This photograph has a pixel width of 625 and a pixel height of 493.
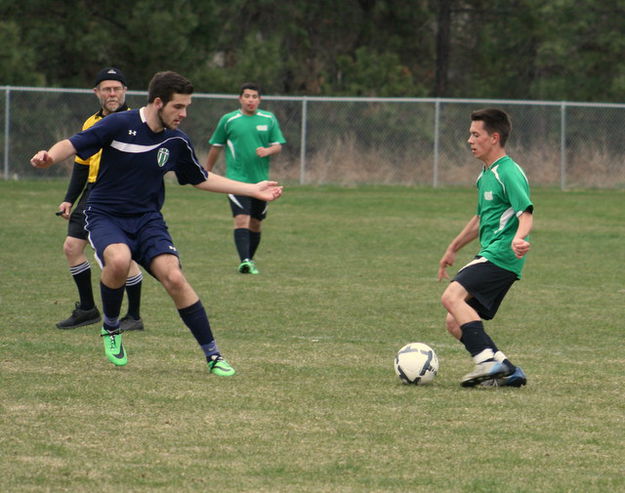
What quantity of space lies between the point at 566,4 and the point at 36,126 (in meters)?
13.7

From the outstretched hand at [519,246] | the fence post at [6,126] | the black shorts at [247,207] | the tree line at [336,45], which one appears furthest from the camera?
the tree line at [336,45]

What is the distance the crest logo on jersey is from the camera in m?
6.72

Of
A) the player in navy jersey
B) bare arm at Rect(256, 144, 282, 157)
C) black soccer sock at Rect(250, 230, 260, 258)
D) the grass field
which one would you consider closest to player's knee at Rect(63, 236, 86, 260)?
the grass field

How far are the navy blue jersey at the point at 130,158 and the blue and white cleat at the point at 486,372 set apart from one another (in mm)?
2071

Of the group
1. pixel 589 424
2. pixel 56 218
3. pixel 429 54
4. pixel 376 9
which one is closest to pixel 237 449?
pixel 589 424

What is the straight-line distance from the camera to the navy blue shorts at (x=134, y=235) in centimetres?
664

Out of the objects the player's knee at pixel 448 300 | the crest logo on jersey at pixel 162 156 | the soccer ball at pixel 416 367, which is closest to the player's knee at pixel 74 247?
the crest logo on jersey at pixel 162 156

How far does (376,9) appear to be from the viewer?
107 feet

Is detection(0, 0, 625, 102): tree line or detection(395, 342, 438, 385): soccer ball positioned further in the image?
detection(0, 0, 625, 102): tree line

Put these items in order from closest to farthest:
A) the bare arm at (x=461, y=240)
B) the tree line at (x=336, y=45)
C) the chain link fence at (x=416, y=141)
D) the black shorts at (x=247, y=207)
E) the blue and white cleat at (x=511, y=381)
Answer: the blue and white cleat at (x=511, y=381)
the bare arm at (x=461, y=240)
the black shorts at (x=247, y=207)
the chain link fence at (x=416, y=141)
the tree line at (x=336, y=45)

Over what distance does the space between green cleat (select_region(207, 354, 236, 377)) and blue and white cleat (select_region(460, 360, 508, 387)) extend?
1362 mm

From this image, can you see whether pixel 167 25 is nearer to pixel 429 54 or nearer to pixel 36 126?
pixel 36 126

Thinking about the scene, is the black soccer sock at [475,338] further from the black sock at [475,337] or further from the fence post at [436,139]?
the fence post at [436,139]

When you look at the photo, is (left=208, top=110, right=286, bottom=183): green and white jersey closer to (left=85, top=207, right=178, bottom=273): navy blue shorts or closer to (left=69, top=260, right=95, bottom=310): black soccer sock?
(left=69, top=260, right=95, bottom=310): black soccer sock
